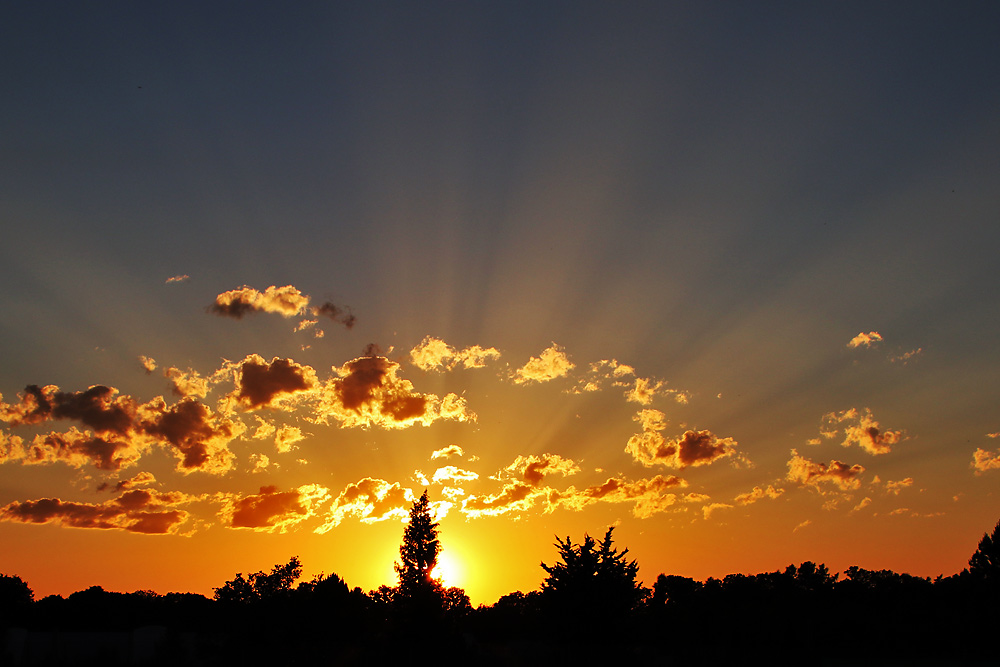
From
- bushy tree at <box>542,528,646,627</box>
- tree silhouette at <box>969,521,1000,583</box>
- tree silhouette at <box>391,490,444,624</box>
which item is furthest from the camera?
tree silhouette at <box>969,521,1000,583</box>

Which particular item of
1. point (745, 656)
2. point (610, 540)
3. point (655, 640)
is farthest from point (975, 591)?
point (610, 540)

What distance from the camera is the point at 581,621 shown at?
39531 millimetres

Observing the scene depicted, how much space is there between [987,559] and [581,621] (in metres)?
80.4

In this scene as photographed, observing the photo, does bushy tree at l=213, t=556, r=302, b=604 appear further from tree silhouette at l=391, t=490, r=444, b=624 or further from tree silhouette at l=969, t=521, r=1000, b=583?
tree silhouette at l=969, t=521, r=1000, b=583

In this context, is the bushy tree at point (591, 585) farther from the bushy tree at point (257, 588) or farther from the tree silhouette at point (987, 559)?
the tree silhouette at point (987, 559)

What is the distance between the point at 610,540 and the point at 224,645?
2798cm

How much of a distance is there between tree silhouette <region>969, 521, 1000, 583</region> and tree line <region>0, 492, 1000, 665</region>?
198 mm

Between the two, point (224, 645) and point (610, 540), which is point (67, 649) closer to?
point (224, 645)

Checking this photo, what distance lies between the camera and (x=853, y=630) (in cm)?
6259

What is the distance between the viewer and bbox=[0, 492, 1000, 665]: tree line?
133 ft

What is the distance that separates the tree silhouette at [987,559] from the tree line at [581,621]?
0.65 ft

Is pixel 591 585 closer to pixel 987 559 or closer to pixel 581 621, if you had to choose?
pixel 581 621

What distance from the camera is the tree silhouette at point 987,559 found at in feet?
288

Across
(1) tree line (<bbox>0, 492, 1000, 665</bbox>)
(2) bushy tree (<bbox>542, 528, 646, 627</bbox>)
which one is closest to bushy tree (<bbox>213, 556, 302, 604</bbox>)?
(1) tree line (<bbox>0, 492, 1000, 665</bbox>)
